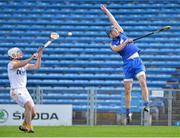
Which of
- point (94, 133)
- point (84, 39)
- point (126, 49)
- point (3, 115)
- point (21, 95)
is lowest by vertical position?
point (94, 133)

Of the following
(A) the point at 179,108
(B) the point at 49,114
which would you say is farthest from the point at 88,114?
(A) the point at 179,108

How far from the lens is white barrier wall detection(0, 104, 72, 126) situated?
16875mm

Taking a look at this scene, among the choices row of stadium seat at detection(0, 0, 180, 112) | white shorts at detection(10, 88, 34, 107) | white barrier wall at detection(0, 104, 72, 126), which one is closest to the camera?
white shorts at detection(10, 88, 34, 107)

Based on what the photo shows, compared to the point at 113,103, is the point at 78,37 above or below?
above

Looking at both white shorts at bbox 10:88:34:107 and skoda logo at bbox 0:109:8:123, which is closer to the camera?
white shorts at bbox 10:88:34:107

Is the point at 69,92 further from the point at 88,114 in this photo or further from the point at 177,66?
the point at 177,66

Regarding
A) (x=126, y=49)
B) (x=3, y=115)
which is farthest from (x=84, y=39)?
(x=126, y=49)

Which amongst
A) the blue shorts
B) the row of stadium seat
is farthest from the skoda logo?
the blue shorts

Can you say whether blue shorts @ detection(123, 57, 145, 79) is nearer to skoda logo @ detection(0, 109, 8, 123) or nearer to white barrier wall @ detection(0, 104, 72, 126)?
white barrier wall @ detection(0, 104, 72, 126)

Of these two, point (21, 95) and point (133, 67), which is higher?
point (133, 67)

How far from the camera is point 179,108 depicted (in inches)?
677

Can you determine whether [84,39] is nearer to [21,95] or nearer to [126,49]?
[21,95]

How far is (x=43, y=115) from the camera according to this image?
17.0 metres

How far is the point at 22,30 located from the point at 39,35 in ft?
2.56
